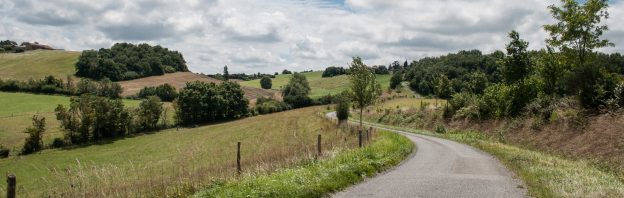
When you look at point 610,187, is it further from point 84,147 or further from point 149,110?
point 149,110

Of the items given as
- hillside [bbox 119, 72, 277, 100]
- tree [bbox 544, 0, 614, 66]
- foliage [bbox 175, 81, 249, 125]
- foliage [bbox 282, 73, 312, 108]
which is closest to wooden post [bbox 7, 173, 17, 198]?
tree [bbox 544, 0, 614, 66]

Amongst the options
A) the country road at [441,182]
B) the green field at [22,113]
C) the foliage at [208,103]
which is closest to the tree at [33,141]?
the green field at [22,113]

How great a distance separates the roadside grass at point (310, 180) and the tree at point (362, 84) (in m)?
33.2

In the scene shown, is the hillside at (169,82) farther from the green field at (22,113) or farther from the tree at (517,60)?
the tree at (517,60)

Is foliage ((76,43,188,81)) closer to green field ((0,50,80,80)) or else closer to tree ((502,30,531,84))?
green field ((0,50,80,80))

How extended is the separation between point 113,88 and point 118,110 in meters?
37.1

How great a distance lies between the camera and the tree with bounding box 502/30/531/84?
4881 centimetres

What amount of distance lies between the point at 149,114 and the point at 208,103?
14463 millimetres

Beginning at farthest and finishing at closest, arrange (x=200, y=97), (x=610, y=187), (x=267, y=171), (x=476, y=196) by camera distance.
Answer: (x=200, y=97) → (x=267, y=171) → (x=610, y=187) → (x=476, y=196)

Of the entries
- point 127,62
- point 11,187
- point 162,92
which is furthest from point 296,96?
point 11,187

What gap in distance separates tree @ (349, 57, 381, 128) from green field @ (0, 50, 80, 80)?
354ft

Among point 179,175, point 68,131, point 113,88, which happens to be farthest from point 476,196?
point 113,88

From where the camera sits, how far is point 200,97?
105 m

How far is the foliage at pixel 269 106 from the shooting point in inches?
4788
